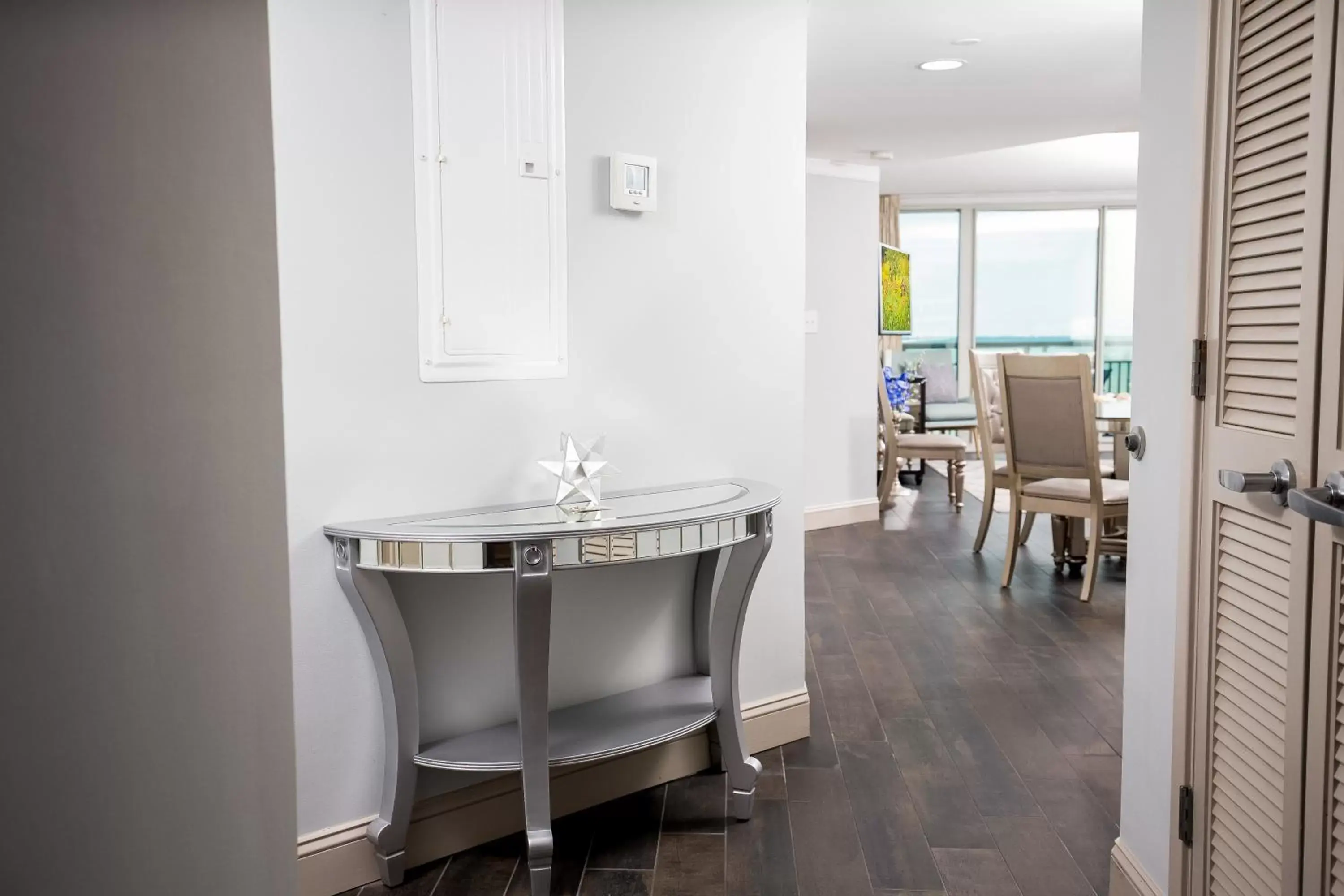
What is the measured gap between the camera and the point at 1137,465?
1.90 m

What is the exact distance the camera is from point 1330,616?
1246 mm

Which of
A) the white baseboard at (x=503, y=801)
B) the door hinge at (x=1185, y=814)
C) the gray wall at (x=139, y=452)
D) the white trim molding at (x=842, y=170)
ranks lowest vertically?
the white baseboard at (x=503, y=801)

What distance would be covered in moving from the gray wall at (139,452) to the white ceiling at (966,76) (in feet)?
11.3

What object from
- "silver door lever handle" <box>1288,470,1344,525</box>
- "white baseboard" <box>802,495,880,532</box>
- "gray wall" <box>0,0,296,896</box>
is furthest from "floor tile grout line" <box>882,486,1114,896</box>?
"white baseboard" <box>802,495,880,532</box>

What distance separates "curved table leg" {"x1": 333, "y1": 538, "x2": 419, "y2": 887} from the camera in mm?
2025

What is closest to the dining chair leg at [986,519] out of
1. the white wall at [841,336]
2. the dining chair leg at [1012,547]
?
the dining chair leg at [1012,547]

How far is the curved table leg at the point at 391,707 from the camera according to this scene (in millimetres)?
2025

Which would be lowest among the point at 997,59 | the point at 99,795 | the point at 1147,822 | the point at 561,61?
the point at 1147,822

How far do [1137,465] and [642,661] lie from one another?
1.27 m

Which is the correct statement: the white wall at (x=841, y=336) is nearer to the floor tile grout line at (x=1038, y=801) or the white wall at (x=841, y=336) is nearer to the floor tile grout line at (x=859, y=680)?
the floor tile grout line at (x=859, y=680)

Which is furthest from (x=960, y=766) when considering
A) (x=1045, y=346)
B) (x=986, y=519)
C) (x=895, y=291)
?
(x=1045, y=346)

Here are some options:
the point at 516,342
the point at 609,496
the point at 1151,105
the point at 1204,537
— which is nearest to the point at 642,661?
the point at 609,496

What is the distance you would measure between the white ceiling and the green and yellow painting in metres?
1.73

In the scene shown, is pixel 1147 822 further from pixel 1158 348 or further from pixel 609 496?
pixel 609 496
